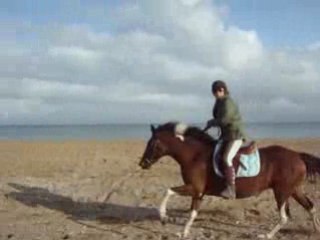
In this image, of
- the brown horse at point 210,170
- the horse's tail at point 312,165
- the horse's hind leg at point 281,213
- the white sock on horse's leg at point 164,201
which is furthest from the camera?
the horse's tail at point 312,165

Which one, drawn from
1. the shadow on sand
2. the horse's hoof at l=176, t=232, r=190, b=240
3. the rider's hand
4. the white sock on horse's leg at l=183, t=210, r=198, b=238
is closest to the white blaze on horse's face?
the rider's hand

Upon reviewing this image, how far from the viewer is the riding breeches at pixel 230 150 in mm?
13148

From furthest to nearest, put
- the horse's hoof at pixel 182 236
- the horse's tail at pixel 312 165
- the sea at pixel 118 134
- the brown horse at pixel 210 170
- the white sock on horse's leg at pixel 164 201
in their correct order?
the sea at pixel 118 134 → the horse's tail at pixel 312 165 → the brown horse at pixel 210 170 → the white sock on horse's leg at pixel 164 201 → the horse's hoof at pixel 182 236

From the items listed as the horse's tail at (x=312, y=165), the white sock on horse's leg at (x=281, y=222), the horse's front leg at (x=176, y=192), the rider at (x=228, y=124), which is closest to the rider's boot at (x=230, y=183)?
the rider at (x=228, y=124)

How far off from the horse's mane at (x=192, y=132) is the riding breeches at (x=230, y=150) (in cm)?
57

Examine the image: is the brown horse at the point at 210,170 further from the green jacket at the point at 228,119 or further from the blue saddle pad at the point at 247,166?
the green jacket at the point at 228,119

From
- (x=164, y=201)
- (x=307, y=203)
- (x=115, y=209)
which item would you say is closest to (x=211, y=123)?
(x=164, y=201)

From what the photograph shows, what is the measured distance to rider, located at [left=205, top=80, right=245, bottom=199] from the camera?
13.1 metres

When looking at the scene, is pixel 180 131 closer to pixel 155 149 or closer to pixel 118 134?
pixel 155 149

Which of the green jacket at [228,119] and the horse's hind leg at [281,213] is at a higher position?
the green jacket at [228,119]

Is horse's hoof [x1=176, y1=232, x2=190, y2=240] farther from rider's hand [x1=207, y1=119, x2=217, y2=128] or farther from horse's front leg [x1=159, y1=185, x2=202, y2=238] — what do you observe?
rider's hand [x1=207, y1=119, x2=217, y2=128]

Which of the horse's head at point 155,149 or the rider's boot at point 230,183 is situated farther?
the horse's head at point 155,149

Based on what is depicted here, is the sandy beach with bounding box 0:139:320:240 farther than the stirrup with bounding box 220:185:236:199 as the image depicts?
Yes

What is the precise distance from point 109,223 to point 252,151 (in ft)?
10.9
